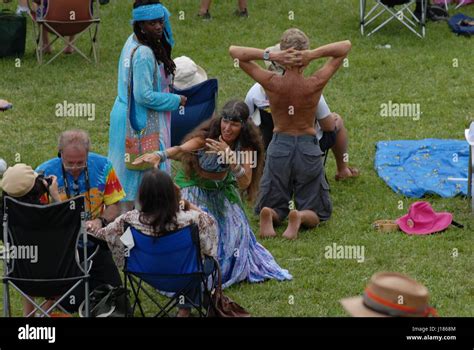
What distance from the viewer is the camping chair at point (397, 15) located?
1372 cm

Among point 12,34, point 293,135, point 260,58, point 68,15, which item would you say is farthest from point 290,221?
point 12,34

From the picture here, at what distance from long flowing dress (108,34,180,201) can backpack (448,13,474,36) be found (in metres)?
6.69

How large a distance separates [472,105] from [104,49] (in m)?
4.35

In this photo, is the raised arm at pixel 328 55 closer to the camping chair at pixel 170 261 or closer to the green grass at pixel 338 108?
the green grass at pixel 338 108

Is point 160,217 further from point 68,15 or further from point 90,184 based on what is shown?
point 68,15

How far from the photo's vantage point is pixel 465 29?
46.2ft

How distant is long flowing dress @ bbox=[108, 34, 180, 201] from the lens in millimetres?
7902

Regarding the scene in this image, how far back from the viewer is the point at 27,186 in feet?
22.5

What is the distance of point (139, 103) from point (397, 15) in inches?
254

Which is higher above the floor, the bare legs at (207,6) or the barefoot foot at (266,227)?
the bare legs at (207,6)

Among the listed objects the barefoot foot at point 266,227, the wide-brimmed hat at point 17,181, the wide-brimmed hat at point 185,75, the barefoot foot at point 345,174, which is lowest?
the barefoot foot at point 266,227

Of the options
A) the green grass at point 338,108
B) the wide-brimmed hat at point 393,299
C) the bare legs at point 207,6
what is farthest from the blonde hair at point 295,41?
the bare legs at point 207,6

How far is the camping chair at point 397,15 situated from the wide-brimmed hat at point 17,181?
25.0ft
